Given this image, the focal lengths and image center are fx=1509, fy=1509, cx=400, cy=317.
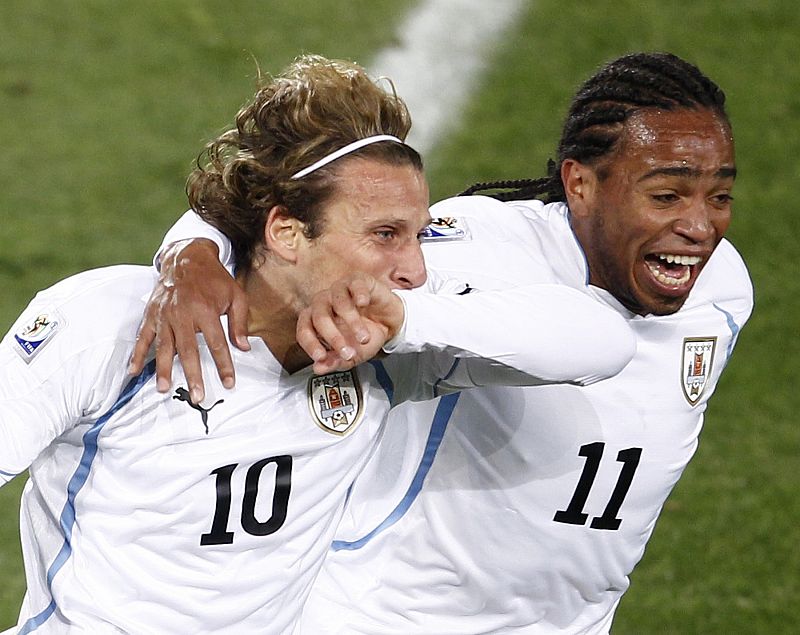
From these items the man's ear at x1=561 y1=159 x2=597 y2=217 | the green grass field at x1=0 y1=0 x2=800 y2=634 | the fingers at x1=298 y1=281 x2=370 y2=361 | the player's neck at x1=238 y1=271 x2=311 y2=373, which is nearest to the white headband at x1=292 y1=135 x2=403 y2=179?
the player's neck at x1=238 y1=271 x2=311 y2=373

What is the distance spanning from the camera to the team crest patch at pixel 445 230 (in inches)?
141

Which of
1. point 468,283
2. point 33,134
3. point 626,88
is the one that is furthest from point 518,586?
point 33,134

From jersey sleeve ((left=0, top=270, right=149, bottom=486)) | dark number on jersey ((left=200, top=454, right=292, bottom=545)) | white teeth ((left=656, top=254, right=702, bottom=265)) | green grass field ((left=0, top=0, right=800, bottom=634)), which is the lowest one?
dark number on jersey ((left=200, top=454, right=292, bottom=545))

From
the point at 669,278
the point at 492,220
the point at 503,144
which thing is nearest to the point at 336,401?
the point at 492,220

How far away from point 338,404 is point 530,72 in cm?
599

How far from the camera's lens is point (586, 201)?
12.3ft

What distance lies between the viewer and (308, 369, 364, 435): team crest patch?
3236 mm

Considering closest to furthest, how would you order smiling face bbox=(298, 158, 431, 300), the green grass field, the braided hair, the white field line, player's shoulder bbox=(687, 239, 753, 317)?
1. smiling face bbox=(298, 158, 431, 300)
2. the braided hair
3. player's shoulder bbox=(687, 239, 753, 317)
4. the green grass field
5. the white field line

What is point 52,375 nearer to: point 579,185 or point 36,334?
point 36,334

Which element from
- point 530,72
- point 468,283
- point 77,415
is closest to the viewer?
point 77,415

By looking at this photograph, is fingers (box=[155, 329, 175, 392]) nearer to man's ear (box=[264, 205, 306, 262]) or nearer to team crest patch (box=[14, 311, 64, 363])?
team crest patch (box=[14, 311, 64, 363])

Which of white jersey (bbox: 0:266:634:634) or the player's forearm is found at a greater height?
the player's forearm

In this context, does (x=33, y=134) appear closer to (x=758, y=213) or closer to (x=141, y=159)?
(x=141, y=159)

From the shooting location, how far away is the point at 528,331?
297 centimetres
